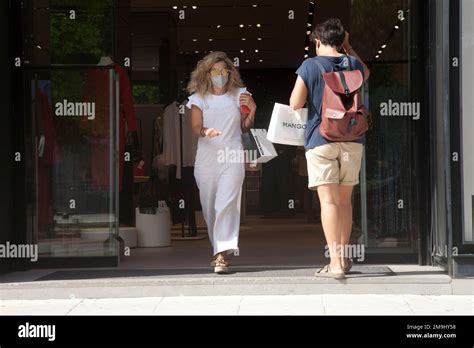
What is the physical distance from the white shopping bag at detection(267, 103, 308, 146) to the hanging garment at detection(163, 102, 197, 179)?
4.59 metres

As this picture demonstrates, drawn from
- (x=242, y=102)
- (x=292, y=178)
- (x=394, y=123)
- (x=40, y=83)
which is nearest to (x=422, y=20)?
(x=394, y=123)

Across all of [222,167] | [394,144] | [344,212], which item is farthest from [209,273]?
[394,144]

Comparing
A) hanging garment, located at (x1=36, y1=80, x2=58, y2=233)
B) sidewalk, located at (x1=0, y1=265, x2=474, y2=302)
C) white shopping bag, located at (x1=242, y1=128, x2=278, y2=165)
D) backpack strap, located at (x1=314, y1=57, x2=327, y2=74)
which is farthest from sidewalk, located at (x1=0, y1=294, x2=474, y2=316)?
backpack strap, located at (x1=314, y1=57, x2=327, y2=74)

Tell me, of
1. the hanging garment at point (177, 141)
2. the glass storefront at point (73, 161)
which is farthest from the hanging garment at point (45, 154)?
the hanging garment at point (177, 141)

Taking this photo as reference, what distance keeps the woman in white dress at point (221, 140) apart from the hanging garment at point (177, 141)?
402 centimetres

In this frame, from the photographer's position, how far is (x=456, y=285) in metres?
6.37

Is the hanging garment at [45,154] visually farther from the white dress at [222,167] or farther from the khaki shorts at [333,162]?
the khaki shorts at [333,162]

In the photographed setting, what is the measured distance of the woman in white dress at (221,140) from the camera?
6836 mm

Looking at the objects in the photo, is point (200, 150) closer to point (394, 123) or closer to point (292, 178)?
point (394, 123)

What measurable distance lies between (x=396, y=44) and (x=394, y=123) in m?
0.68

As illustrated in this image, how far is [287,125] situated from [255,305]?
136 centimetres

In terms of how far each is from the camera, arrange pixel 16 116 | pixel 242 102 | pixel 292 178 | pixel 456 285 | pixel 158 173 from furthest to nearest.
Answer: pixel 292 178
pixel 158 173
pixel 16 116
pixel 242 102
pixel 456 285

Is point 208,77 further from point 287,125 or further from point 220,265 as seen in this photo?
point 220,265

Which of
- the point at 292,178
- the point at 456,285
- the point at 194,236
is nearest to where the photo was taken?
the point at 456,285
